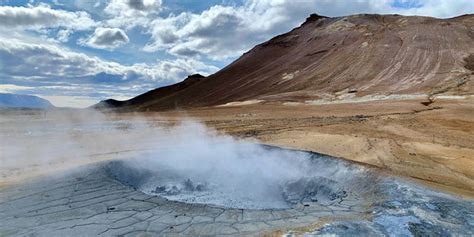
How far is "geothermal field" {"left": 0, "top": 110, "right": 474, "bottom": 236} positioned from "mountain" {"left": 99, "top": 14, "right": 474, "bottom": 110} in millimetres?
18313

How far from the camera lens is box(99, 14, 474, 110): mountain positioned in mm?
26094

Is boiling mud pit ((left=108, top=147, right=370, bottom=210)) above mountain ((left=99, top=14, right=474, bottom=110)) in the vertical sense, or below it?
below

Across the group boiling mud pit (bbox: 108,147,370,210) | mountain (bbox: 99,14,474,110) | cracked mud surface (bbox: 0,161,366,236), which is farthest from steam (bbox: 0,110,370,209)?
mountain (bbox: 99,14,474,110)

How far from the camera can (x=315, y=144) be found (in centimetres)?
952

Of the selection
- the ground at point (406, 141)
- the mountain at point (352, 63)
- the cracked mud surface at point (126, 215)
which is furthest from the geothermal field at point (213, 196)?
the mountain at point (352, 63)

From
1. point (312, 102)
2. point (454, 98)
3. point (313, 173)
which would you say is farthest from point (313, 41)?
point (313, 173)

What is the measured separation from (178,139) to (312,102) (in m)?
15.3

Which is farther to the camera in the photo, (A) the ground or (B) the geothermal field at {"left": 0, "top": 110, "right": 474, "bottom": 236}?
(A) the ground

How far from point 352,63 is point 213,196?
2750 centimetres

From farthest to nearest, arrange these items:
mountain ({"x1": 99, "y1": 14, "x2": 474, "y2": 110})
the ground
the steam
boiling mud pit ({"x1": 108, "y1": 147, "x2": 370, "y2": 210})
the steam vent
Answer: mountain ({"x1": 99, "y1": 14, "x2": 474, "y2": 110}), the ground, the steam, boiling mud pit ({"x1": 108, "y1": 147, "x2": 370, "y2": 210}), the steam vent

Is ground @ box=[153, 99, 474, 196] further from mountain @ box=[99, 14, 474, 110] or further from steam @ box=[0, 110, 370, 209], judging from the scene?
mountain @ box=[99, 14, 474, 110]

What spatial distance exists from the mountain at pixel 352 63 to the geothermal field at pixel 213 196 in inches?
721

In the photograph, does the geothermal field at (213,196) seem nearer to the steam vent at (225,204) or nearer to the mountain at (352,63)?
the steam vent at (225,204)

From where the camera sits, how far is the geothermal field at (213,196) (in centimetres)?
398
